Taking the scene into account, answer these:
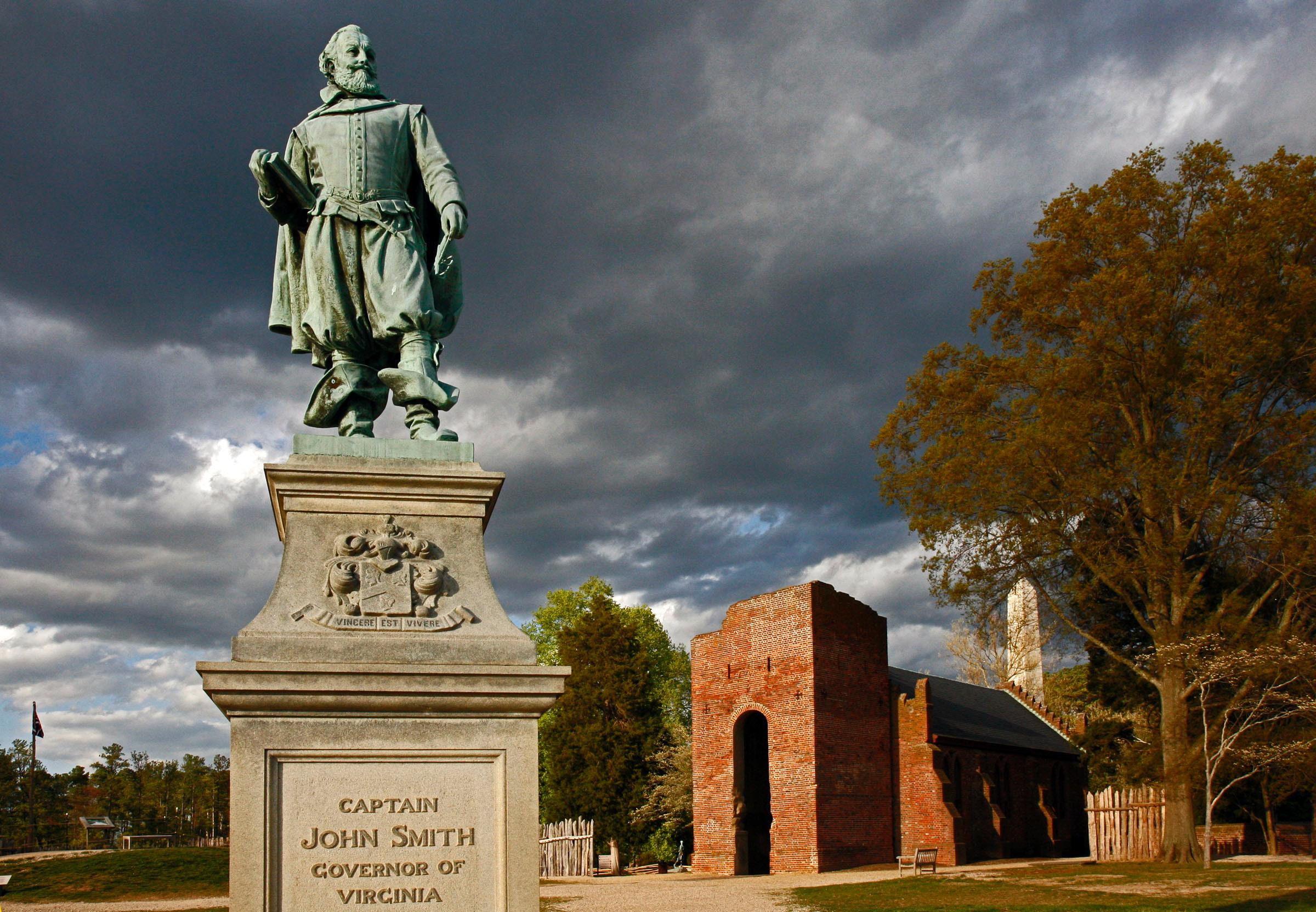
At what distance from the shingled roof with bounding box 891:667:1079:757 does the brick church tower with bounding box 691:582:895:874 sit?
2418 mm

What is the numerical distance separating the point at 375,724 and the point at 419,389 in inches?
62.0

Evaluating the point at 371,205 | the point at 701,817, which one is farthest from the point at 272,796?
the point at 701,817

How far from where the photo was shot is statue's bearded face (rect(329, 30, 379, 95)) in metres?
5.64

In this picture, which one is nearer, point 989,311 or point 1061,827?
point 989,311

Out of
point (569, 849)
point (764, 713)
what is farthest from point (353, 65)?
point (569, 849)

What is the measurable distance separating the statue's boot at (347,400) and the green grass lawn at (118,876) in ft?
58.0

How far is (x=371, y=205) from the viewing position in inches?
212

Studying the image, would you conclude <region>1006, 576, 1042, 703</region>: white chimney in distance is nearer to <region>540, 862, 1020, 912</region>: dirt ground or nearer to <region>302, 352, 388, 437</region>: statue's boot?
Result: <region>540, 862, 1020, 912</region>: dirt ground

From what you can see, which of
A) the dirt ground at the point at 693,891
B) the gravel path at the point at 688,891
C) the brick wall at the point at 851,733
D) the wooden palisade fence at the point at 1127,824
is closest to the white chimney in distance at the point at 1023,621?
the brick wall at the point at 851,733

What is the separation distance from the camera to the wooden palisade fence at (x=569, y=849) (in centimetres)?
3016

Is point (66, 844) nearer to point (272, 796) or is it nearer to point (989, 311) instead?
point (989, 311)

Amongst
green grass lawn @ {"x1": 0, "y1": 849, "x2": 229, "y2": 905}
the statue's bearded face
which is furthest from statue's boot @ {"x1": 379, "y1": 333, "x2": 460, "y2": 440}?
green grass lawn @ {"x1": 0, "y1": 849, "x2": 229, "y2": 905}

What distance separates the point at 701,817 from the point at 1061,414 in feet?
48.2

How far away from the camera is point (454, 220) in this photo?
17.4ft
